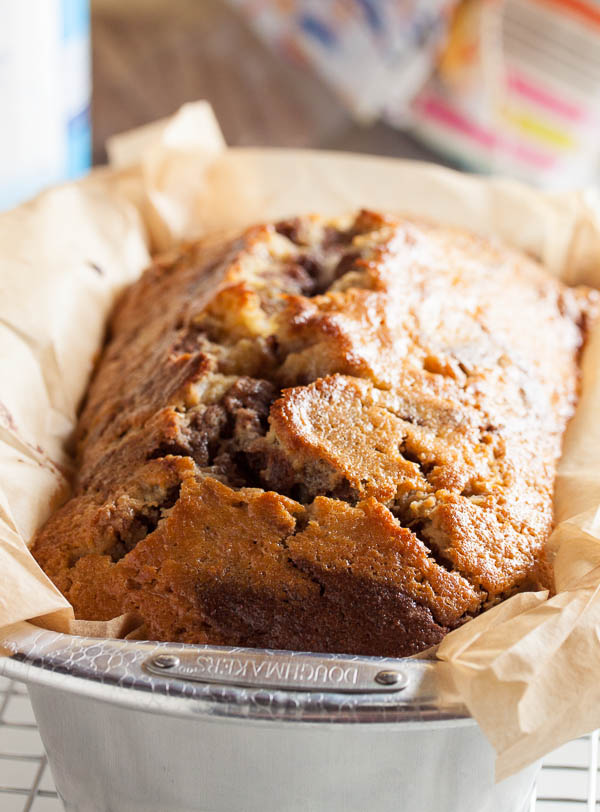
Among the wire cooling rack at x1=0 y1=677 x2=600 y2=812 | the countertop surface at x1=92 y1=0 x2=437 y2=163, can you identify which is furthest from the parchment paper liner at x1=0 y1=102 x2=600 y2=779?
the countertop surface at x1=92 y1=0 x2=437 y2=163

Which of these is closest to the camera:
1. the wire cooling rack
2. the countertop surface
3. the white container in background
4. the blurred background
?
the wire cooling rack

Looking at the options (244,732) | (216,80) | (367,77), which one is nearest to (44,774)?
(244,732)

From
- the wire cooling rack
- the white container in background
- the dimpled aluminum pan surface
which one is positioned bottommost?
the wire cooling rack

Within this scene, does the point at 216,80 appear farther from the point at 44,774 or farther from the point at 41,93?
the point at 44,774

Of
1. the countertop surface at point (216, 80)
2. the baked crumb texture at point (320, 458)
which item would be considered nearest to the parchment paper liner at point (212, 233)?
the baked crumb texture at point (320, 458)

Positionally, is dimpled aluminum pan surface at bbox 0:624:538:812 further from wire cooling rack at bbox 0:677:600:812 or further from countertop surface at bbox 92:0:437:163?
countertop surface at bbox 92:0:437:163

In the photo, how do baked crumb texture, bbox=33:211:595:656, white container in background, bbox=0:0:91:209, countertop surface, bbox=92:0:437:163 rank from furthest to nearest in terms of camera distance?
1. countertop surface, bbox=92:0:437:163
2. white container in background, bbox=0:0:91:209
3. baked crumb texture, bbox=33:211:595:656
